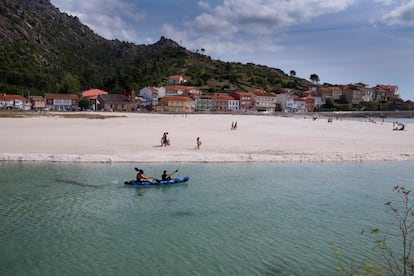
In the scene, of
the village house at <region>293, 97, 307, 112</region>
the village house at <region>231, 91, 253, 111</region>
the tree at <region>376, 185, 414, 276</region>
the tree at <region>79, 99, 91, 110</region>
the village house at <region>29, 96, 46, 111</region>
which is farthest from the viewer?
the village house at <region>293, 97, 307, 112</region>

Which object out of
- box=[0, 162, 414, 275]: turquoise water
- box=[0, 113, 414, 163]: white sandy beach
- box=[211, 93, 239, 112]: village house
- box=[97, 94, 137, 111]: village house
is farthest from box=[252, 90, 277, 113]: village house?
box=[0, 162, 414, 275]: turquoise water

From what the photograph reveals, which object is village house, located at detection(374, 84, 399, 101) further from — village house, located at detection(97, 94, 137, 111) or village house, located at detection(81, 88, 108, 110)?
village house, located at detection(81, 88, 108, 110)

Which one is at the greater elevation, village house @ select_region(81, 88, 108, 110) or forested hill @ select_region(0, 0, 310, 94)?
forested hill @ select_region(0, 0, 310, 94)

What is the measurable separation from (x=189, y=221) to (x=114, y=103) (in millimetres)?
106297

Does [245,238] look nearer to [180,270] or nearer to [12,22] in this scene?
[180,270]

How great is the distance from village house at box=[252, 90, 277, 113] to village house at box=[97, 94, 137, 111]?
44867 millimetres

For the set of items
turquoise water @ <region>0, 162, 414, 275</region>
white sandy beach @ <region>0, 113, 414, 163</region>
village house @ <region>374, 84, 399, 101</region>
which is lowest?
turquoise water @ <region>0, 162, 414, 275</region>

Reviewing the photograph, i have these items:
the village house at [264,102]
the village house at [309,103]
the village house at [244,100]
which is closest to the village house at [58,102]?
the village house at [244,100]

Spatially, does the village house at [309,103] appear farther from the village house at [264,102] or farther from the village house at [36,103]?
the village house at [36,103]

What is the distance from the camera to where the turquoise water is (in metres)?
11.2

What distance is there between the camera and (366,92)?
546ft

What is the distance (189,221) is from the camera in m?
15.1

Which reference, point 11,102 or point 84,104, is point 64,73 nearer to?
point 84,104

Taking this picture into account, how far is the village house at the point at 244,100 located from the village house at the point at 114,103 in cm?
3685
